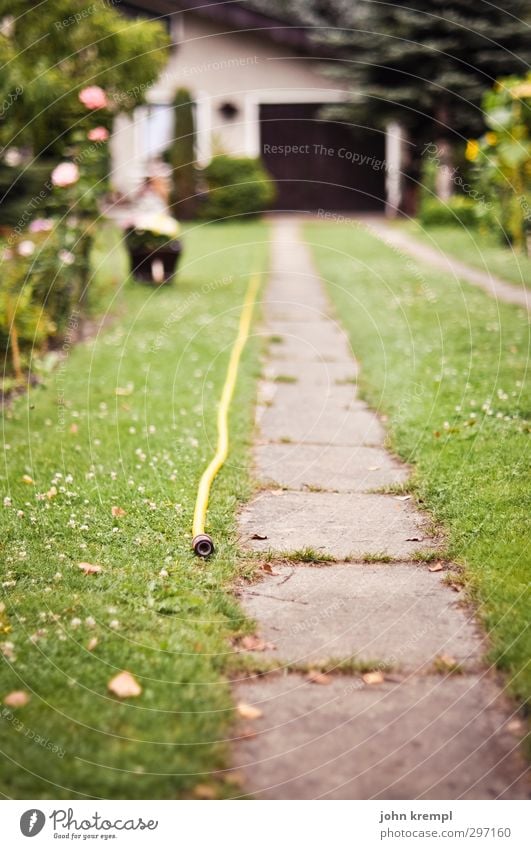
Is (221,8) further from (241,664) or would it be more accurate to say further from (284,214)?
(241,664)

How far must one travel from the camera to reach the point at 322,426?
525 cm

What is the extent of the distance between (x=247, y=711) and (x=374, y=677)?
426 mm

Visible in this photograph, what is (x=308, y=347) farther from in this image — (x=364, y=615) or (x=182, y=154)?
(x=182, y=154)

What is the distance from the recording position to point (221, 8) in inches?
834

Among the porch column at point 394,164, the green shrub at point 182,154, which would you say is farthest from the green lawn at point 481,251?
the green shrub at point 182,154

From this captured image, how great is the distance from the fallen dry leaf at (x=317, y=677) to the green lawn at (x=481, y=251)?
7.75m

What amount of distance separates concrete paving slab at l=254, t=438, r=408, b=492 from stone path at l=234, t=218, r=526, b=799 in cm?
1

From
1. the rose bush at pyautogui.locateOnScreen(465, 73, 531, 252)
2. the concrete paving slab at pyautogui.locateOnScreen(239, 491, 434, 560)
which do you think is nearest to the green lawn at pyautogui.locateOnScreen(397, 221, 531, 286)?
the rose bush at pyautogui.locateOnScreen(465, 73, 531, 252)

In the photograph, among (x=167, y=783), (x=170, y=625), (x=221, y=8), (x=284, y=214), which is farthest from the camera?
(x=284, y=214)

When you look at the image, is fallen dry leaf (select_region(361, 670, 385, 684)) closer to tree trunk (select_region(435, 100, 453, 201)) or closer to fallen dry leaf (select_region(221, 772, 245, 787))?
fallen dry leaf (select_region(221, 772, 245, 787))

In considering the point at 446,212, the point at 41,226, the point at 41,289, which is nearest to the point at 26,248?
the point at 41,289

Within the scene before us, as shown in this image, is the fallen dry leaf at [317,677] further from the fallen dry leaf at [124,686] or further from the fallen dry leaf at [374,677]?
the fallen dry leaf at [124,686]
